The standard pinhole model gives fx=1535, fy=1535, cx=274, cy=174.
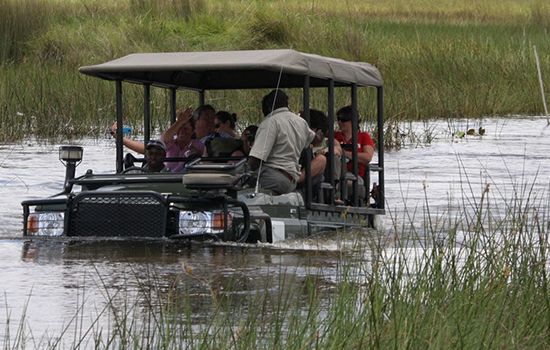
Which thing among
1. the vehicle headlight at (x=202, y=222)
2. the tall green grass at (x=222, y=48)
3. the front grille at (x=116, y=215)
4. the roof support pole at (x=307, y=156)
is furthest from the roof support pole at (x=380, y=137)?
the tall green grass at (x=222, y=48)

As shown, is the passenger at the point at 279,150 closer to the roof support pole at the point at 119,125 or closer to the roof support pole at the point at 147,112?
the roof support pole at the point at 119,125

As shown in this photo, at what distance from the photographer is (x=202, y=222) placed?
37.6 ft

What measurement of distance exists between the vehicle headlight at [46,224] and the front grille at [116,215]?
0.45 feet

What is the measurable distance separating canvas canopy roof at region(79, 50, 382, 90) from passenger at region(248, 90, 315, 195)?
346 millimetres

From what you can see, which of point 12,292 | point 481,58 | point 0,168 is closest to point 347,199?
point 12,292

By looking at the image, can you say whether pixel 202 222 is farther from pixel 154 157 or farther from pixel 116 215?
pixel 154 157

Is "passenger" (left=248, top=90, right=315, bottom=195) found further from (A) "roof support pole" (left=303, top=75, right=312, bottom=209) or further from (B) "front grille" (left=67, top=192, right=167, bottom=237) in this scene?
(B) "front grille" (left=67, top=192, right=167, bottom=237)

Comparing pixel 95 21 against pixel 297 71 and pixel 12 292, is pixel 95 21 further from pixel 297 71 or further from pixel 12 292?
pixel 12 292

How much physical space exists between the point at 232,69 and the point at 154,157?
4.12 ft

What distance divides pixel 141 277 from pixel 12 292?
1.03 m

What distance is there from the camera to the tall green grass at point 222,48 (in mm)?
22469

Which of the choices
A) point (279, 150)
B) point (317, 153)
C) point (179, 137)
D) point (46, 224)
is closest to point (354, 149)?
point (317, 153)

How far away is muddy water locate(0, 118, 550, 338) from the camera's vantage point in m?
8.40

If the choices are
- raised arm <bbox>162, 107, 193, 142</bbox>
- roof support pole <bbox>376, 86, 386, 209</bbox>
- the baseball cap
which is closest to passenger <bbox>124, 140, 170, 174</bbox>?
the baseball cap
